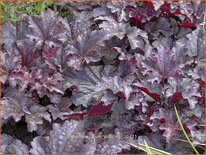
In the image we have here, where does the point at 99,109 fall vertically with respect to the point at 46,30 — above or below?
below

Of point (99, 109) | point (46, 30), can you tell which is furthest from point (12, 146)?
point (46, 30)

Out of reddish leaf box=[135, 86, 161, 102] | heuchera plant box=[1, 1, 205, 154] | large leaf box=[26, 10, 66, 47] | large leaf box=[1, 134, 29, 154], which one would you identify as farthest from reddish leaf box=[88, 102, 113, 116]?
large leaf box=[26, 10, 66, 47]

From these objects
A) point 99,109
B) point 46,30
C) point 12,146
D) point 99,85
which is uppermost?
point 46,30

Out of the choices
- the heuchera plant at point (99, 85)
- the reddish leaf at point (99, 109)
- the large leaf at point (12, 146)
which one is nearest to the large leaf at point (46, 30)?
the heuchera plant at point (99, 85)

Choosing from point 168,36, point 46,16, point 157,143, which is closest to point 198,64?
point 168,36

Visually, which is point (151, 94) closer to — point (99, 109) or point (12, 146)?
point (99, 109)

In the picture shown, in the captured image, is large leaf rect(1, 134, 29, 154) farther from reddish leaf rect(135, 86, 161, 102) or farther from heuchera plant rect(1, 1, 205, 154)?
reddish leaf rect(135, 86, 161, 102)

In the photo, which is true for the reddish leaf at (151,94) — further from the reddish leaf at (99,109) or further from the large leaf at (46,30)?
the large leaf at (46,30)

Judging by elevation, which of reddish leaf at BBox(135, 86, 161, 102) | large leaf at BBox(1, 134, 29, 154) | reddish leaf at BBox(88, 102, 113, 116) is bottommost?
large leaf at BBox(1, 134, 29, 154)

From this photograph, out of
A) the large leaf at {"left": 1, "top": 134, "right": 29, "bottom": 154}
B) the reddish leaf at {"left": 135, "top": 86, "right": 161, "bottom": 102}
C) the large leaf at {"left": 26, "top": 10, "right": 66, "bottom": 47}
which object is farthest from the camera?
the large leaf at {"left": 26, "top": 10, "right": 66, "bottom": 47}
